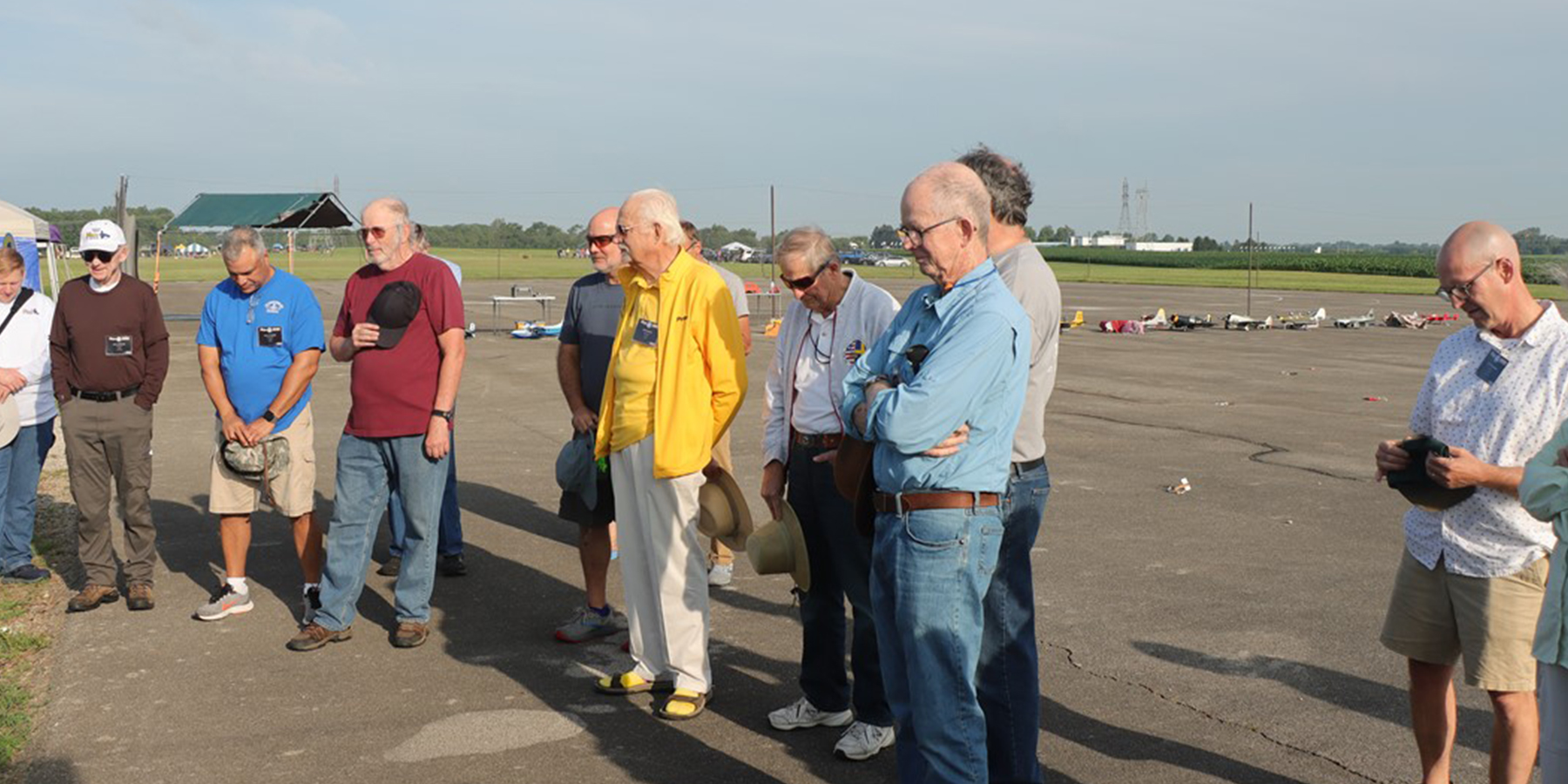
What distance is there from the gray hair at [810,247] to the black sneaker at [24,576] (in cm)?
517

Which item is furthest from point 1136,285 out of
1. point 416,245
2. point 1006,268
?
point 1006,268

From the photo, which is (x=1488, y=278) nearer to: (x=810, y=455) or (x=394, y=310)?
(x=810, y=455)

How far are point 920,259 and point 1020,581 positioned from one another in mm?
1243

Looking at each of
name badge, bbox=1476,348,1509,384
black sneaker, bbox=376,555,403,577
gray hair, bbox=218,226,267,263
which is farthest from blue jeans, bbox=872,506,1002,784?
black sneaker, bbox=376,555,403,577

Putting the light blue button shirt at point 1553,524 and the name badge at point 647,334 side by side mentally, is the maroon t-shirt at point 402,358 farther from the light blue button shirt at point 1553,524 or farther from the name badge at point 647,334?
the light blue button shirt at point 1553,524

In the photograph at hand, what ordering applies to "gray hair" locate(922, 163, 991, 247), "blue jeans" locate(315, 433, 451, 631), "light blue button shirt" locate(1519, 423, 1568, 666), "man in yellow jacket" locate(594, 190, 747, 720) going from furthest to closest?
"blue jeans" locate(315, 433, 451, 631)
"man in yellow jacket" locate(594, 190, 747, 720)
"gray hair" locate(922, 163, 991, 247)
"light blue button shirt" locate(1519, 423, 1568, 666)

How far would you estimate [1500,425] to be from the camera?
390cm

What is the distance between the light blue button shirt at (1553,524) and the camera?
311 cm

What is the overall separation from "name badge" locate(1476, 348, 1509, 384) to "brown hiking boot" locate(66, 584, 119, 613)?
21.7 feet

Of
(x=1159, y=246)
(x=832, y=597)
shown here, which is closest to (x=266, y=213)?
(x=832, y=597)

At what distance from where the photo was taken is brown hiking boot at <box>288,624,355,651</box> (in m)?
6.37

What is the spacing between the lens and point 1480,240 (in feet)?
12.6

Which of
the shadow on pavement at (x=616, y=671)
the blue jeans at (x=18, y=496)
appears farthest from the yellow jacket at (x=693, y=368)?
the blue jeans at (x=18, y=496)

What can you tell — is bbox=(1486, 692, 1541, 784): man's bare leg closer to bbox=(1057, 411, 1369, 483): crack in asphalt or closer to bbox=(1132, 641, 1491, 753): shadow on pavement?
bbox=(1132, 641, 1491, 753): shadow on pavement
